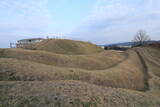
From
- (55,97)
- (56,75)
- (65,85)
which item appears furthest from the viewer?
(56,75)

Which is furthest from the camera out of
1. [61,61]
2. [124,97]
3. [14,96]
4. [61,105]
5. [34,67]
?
[61,61]

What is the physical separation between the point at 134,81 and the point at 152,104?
6431 mm

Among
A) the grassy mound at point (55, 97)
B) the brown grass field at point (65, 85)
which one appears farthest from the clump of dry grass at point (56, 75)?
the grassy mound at point (55, 97)

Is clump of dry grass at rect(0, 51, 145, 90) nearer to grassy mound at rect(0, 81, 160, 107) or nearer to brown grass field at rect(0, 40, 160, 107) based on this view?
brown grass field at rect(0, 40, 160, 107)

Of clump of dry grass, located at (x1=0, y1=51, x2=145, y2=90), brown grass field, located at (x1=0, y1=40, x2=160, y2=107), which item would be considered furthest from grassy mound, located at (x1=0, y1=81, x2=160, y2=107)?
clump of dry grass, located at (x1=0, y1=51, x2=145, y2=90)

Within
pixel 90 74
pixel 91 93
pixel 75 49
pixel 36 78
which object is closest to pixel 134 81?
A: pixel 90 74

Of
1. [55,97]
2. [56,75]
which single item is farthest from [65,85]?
[56,75]

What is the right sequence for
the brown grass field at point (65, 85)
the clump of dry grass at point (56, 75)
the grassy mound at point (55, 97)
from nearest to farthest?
1. the grassy mound at point (55, 97)
2. the brown grass field at point (65, 85)
3. the clump of dry grass at point (56, 75)

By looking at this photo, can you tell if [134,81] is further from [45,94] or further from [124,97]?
[45,94]

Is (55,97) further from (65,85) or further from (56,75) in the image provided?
(56,75)

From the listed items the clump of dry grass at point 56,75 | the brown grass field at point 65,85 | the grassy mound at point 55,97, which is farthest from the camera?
the clump of dry grass at point 56,75

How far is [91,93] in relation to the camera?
24.0 ft

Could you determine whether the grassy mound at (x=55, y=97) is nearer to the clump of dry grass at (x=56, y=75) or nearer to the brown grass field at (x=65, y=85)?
the brown grass field at (x=65, y=85)

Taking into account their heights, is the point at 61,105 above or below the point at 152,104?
above
